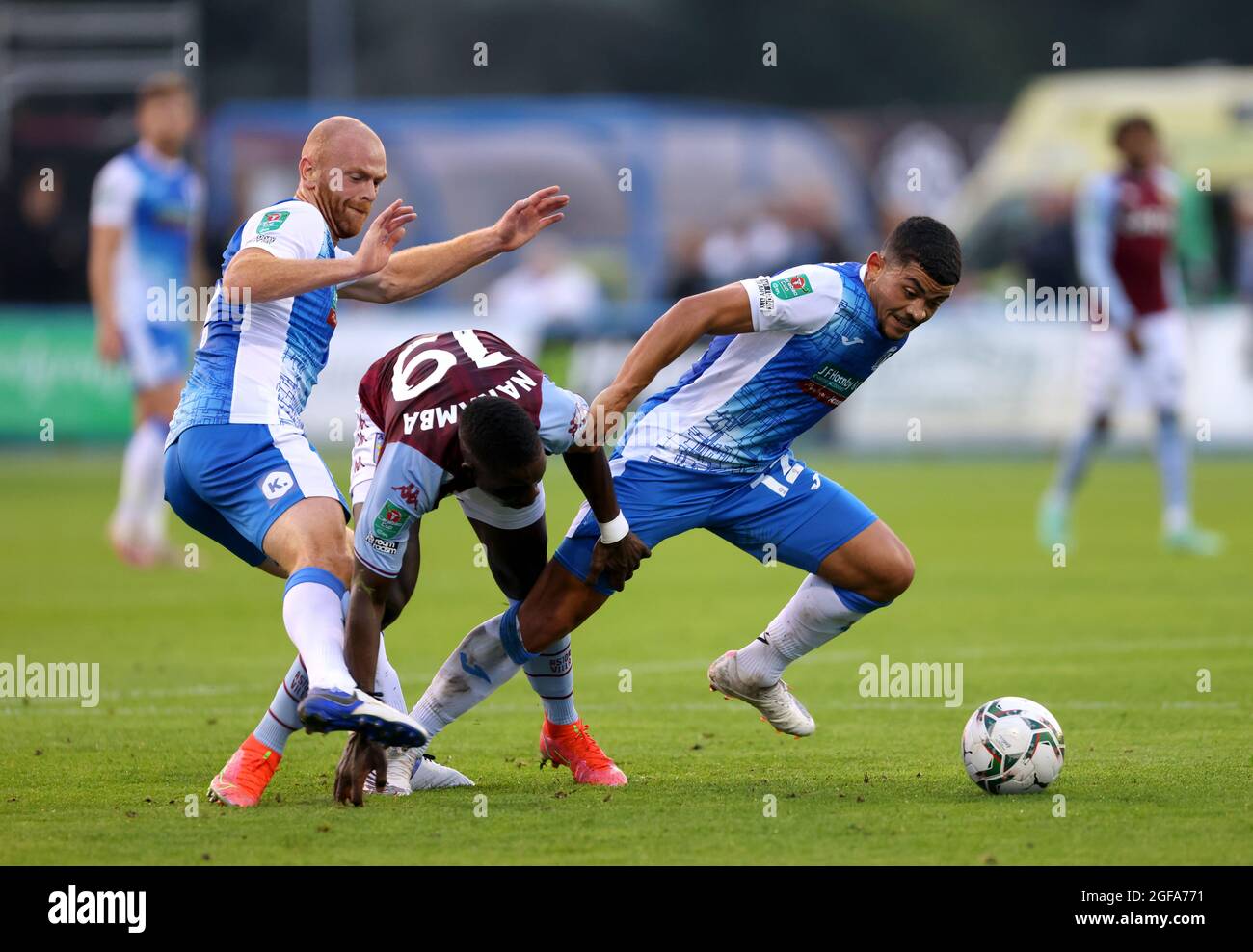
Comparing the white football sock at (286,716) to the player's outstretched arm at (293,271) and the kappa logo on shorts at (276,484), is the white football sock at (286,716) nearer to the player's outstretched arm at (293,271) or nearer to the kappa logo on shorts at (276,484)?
the kappa logo on shorts at (276,484)

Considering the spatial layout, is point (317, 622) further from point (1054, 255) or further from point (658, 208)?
point (658, 208)

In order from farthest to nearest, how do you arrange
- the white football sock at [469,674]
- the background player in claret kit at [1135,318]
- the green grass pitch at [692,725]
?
1. the background player in claret kit at [1135,318]
2. the white football sock at [469,674]
3. the green grass pitch at [692,725]

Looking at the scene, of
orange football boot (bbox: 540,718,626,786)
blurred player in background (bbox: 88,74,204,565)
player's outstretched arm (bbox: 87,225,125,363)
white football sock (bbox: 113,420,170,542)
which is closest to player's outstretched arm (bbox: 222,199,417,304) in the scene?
orange football boot (bbox: 540,718,626,786)

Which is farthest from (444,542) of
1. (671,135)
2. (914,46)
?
(914,46)

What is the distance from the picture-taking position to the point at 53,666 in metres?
9.86

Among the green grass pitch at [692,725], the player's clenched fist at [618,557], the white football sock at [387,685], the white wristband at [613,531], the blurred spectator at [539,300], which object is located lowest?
the green grass pitch at [692,725]

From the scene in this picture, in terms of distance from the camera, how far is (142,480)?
46.0 ft

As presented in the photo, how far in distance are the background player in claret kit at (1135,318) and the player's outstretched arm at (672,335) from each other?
339 inches

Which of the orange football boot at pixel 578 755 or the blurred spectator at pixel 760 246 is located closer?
the orange football boot at pixel 578 755

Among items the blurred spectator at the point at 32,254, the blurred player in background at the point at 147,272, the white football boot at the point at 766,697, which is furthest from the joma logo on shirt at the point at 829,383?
the blurred spectator at the point at 32,254

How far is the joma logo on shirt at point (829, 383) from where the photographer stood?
23.5ft

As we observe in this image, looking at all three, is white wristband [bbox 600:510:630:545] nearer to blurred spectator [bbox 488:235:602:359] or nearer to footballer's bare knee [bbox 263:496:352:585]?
footballer's bare knee [bbox 263:496:352:585]
